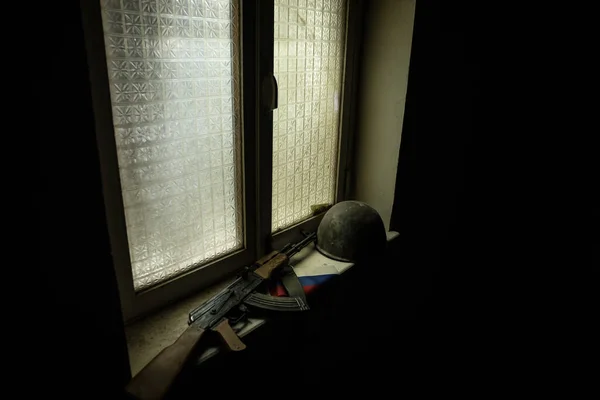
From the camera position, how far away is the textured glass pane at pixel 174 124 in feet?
2.81

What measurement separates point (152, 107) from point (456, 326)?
68.1 inches

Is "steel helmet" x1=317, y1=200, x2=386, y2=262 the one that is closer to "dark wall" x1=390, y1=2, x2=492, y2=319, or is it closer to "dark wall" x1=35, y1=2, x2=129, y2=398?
"dark wall" x1=390, y1=2, x2=492, y2=319

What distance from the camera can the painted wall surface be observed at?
136 cm

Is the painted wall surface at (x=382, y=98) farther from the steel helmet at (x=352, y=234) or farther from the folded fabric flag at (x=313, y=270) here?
the folded fabric flag at (x=313, y=270)

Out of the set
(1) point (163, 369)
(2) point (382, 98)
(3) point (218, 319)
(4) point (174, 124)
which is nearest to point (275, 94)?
(4) point (174, 124)

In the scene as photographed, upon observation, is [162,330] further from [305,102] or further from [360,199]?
[360,199]

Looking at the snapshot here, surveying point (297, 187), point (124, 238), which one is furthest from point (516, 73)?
point (124, 238)

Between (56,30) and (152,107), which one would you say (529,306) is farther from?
(56,30)

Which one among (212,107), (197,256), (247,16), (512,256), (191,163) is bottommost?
(512,256)

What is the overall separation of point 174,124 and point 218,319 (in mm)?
497

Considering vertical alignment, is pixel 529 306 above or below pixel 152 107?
below

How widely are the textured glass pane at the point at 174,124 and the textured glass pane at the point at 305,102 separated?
0.58 feet

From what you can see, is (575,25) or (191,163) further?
(575,25)

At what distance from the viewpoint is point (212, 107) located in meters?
1.04
